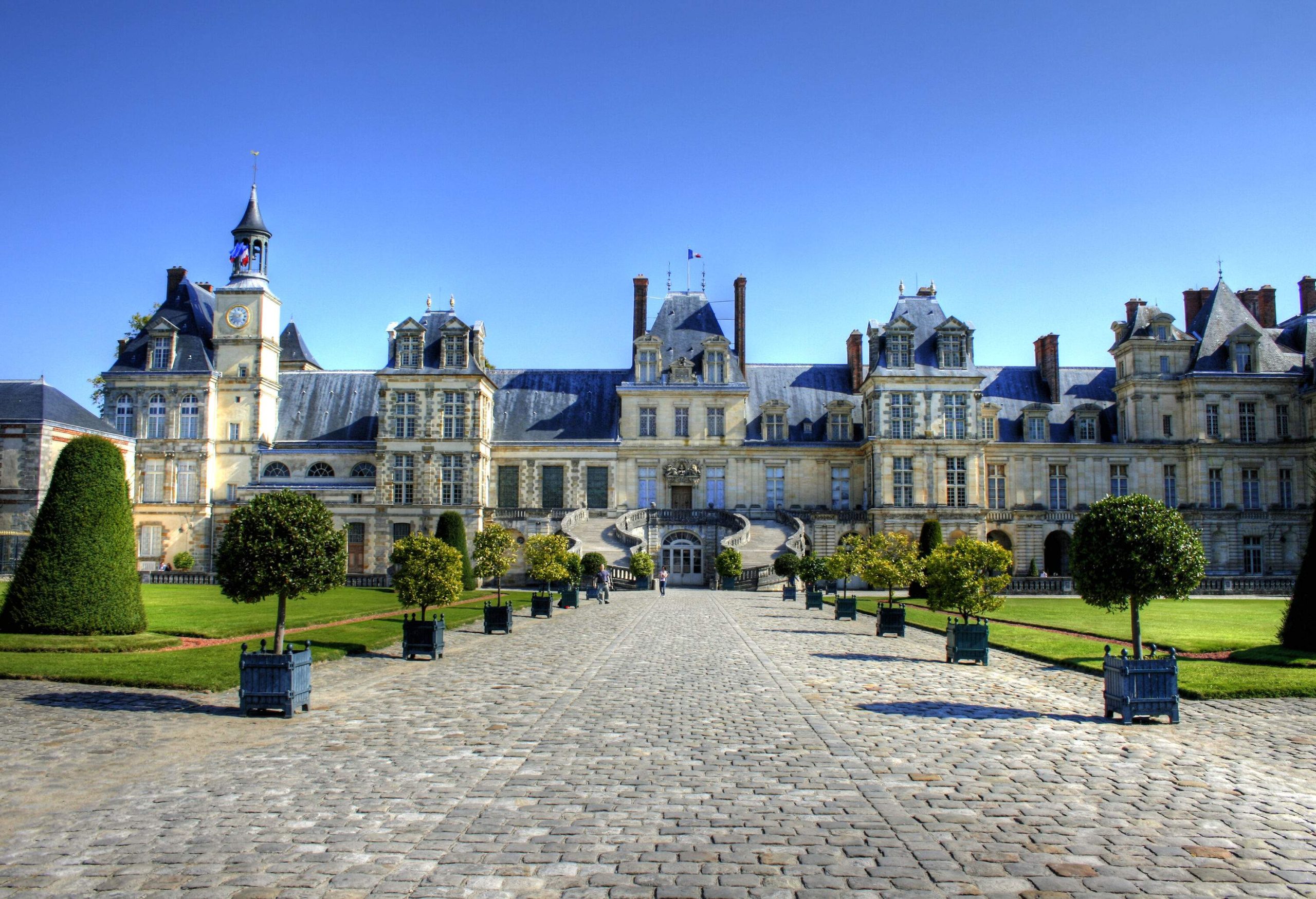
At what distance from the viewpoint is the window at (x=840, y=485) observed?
52.5m

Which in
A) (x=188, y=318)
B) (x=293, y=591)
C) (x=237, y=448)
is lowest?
(x=293, y=591)

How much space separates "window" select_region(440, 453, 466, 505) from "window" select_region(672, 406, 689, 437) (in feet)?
37.3

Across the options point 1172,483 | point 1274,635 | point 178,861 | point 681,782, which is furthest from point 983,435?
point 178,861

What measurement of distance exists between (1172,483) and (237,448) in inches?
1929

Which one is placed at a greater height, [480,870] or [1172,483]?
[1172,483]

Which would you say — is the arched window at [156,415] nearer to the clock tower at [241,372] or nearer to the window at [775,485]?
the clock tower at [241,372]

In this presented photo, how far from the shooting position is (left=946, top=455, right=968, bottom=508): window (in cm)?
4922

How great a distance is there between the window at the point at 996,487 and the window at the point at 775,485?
429 inches

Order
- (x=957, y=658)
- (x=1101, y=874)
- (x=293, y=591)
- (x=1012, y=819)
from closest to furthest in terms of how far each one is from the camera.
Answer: (x=1101, y=874) < (x=1012, y=819) < (x=293, y=591) < (x=957, y=658)

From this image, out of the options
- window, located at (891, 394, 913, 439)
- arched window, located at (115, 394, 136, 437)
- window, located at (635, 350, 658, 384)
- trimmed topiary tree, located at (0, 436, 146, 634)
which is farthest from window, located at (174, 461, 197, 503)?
window, located at (891, 394, 913, 439)

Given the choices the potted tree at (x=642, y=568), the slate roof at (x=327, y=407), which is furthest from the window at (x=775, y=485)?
the slate roof at (x=327, y=407)

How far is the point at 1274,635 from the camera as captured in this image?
68.2 ft

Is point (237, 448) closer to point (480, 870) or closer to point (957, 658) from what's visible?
point (957, 658)

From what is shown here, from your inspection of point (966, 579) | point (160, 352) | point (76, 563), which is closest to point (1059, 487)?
point (966, 579)
